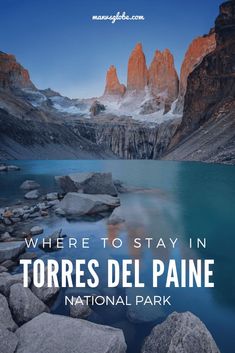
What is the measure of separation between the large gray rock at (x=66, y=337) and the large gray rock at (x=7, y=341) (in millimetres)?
90

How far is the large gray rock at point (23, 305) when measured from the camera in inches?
192

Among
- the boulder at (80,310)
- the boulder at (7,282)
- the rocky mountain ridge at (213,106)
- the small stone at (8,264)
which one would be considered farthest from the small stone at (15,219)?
the rocky mountain ridge at (213,106)

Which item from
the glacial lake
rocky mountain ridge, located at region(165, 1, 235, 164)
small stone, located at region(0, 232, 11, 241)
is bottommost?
the glacial lake

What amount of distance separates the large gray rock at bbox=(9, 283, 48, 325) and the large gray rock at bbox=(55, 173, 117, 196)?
1205 centimetres

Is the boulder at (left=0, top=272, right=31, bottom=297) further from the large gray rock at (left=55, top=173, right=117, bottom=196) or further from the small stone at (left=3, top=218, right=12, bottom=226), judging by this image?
the large gray rock at (left=55, top=173, right=117, bottom=196)

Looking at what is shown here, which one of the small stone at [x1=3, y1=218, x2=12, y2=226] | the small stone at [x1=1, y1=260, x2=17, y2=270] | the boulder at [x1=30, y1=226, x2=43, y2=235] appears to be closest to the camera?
the small stone at [x1=1, y1=260, x2=17, y2=270]

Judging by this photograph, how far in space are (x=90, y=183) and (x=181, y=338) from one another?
544 inches

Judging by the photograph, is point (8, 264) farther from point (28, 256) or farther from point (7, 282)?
point (7, 282)

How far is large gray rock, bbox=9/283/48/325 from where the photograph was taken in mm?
4887

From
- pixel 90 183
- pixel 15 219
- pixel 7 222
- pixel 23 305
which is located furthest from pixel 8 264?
pixel 90 183

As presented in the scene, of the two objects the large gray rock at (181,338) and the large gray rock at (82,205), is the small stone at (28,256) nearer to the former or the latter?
the large gray rock at (181,338)

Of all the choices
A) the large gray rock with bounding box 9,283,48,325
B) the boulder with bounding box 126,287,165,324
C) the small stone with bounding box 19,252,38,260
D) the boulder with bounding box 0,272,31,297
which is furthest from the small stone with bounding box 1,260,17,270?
the boulder with bounding box 126,287,165,324

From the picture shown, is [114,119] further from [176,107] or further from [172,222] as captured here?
[172,222]

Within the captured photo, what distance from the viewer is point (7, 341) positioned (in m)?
3.99
